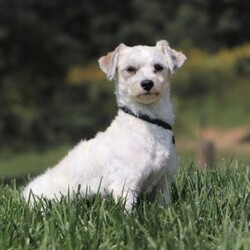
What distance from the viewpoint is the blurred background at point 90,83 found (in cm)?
2661

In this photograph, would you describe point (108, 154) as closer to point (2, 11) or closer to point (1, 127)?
point (1, 127)

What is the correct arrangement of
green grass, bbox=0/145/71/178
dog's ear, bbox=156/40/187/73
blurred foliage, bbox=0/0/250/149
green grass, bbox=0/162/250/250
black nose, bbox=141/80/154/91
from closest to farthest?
1. green grass, bbox=0/162/250/250
2. black nose, bbox=141/80/154/91
3. dog's ear, bbox=156/40/187/73
4. green grass, bbox=0/145/71/178
5. blurred foliage, bbox=0/0/250/149

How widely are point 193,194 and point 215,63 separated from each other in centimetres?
→ 2558

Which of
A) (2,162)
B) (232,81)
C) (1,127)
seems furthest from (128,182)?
(232,81)

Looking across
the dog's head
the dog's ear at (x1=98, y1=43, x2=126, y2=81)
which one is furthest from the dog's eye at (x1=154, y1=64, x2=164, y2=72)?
the dog's ear at (x1=98, y1=43, x2=126, y2=81)

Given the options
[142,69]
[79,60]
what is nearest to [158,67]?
[142,69]

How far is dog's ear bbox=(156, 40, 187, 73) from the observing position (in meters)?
5.75

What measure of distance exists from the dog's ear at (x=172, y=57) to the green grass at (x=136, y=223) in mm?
944

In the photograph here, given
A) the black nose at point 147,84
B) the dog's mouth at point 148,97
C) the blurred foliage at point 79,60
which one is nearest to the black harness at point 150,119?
the dog's mouth at point 148,97

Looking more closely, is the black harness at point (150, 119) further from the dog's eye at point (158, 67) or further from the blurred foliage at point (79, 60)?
the blurred foliage at point (79, 60)

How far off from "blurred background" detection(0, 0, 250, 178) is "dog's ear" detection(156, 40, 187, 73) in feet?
52.2

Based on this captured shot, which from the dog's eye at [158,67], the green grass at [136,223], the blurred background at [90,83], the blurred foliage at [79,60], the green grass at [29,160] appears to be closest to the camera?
the green grass at [136,223]

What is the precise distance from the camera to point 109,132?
570 cm

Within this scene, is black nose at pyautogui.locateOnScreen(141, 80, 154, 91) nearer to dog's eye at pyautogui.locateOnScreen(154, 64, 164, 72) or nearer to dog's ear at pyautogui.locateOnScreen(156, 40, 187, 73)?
dog's eye at pyautogui.locateOnScreen(154, 64, 164, 72)
